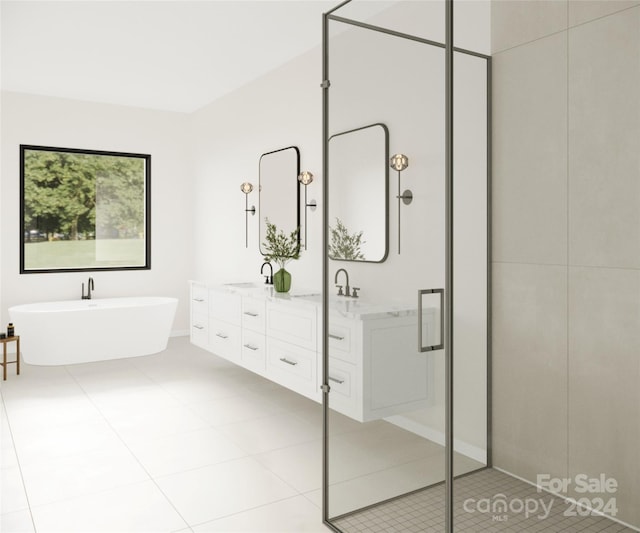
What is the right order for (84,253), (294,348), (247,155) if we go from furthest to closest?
1. (84,253)
2. (247,155)
3. (294,348)

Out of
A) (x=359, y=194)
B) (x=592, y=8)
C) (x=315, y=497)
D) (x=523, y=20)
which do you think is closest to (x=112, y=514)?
(x=315, y=497)

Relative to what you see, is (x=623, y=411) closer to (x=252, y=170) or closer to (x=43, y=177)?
(x=252, y=170)

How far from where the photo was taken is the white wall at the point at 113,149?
19.8 ft

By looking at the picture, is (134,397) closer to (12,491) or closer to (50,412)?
(50,412)

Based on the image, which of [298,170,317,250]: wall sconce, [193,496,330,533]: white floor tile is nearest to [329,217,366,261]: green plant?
[193,496,330,533]: white floor tile

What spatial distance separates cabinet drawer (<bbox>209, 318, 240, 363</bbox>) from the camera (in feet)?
15.3

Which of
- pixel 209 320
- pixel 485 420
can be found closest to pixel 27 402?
pixel 209 320

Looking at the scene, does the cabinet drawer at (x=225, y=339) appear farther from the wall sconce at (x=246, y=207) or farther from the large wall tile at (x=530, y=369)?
the large wall tile at (x=530, y=369)

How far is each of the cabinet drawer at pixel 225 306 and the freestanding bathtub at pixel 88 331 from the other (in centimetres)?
103

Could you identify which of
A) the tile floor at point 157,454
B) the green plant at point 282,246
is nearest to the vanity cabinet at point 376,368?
the tile floor at point 157,454

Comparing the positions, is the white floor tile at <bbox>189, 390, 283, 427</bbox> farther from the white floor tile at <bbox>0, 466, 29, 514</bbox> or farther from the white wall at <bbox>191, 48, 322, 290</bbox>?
the white floor tile at <bbox>0, 466, 29, 514</bbox>

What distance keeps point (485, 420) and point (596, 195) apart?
71cm

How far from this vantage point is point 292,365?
12.4 ft

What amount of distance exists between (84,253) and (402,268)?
5596 millimetres
